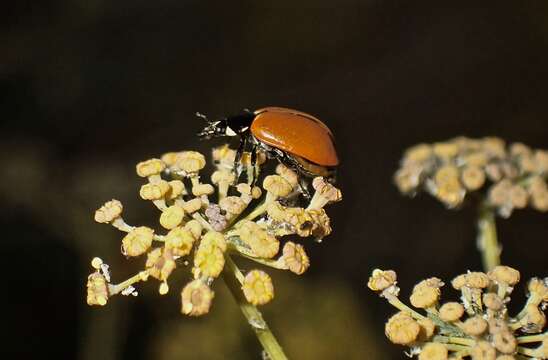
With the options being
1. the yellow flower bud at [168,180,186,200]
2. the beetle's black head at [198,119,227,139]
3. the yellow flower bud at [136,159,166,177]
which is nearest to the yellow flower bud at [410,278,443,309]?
the yellow flower bud at [168,180,186,200]

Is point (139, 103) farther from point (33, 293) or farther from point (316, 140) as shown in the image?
point (316, 140)

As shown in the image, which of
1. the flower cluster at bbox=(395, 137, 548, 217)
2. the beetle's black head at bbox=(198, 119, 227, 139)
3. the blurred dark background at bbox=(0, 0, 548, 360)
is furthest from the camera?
the blurred dark background at bbox=(0, 0, 548, 360)

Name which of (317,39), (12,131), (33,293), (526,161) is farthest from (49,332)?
(317,39)

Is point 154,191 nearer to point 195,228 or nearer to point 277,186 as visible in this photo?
point 195,228

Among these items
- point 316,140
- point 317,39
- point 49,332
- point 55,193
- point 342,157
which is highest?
point 316,140

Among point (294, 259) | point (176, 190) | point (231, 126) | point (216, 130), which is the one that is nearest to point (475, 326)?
point (294, 259)

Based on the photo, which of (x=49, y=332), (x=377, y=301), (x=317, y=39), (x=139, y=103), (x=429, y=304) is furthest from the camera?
(x=317, y=39)

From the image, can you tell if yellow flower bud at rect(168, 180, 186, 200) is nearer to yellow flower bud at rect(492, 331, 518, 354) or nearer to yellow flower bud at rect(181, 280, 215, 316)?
yellow flower bud at rect(181, 280, 215, 316)
